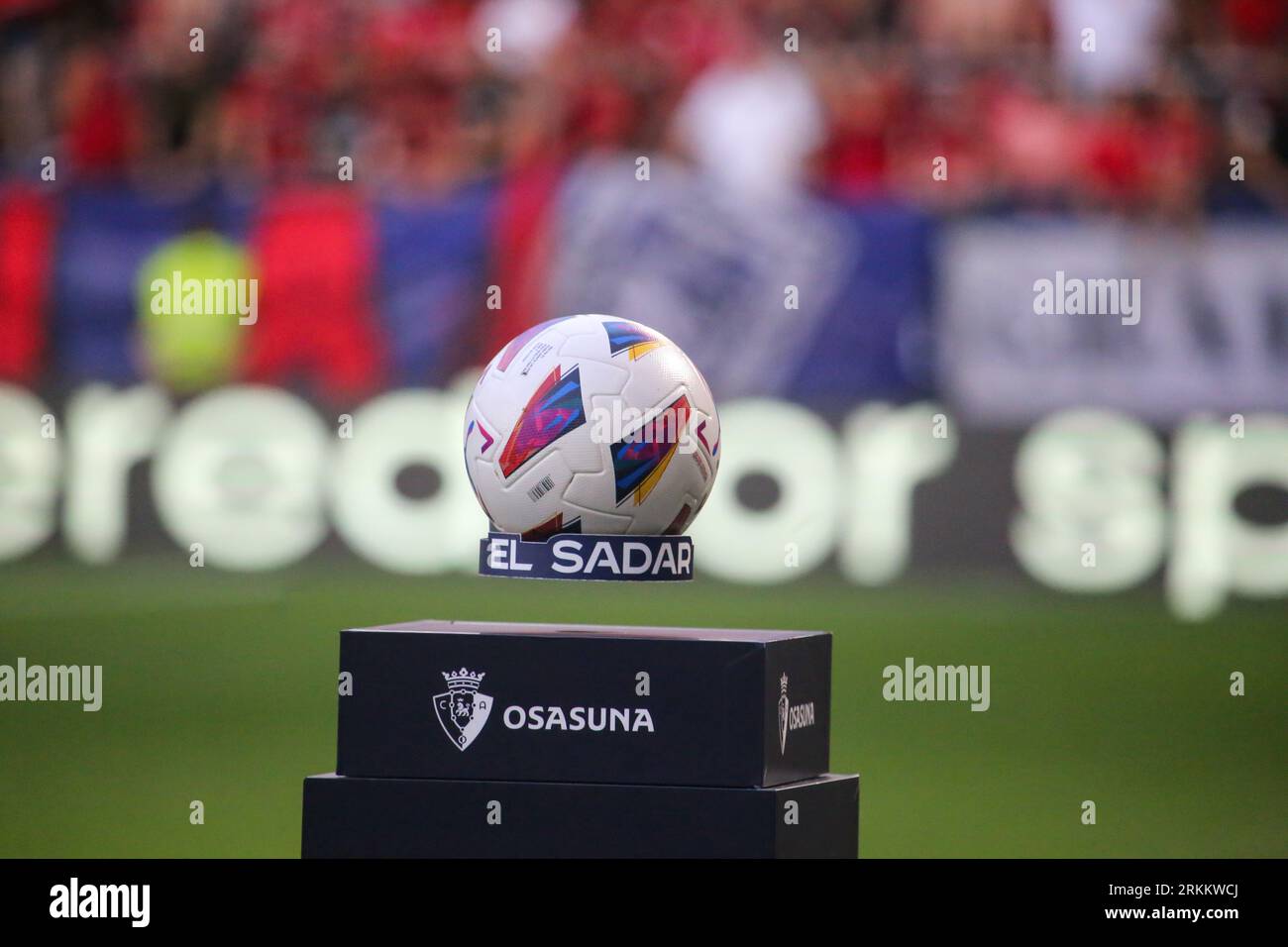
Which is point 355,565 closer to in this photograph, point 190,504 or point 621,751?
point 190,504

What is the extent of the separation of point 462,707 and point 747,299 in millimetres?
5505

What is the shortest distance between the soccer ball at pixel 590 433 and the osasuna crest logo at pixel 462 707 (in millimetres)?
450

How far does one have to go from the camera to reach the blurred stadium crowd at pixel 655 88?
943 cm

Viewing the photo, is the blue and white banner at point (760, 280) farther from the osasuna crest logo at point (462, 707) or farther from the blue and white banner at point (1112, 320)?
the osasuna crest logo at point (462, 707)

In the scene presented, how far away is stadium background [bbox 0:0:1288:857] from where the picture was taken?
27.4 ft

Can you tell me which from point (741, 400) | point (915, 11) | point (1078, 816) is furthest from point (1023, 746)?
point (915, 11)

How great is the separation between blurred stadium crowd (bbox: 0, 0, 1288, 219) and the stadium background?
0.09 ft

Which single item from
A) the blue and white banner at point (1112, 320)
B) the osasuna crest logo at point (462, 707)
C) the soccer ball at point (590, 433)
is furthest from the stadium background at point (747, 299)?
the osasuna crest logo at point (462, 707)

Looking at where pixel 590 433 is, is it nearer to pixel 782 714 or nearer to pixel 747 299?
pixel 782 714

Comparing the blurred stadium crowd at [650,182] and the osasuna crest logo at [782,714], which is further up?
the blurred stadium crowd at [650,182]

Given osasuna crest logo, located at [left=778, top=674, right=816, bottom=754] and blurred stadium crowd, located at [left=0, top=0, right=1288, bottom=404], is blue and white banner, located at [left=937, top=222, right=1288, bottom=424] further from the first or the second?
osasuna crest logo, located at [left=778, top=674, right=816, bottom=754]

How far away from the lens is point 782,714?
3.67 metres

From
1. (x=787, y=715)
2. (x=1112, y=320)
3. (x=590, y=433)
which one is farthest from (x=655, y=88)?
(x=787, y=715)

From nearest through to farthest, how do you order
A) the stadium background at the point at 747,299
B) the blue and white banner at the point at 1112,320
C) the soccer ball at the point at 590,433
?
the soccer ball at the point at 590,433, the stadium background at the point at 747,299, the blue and white banner at the point at 1112,320
